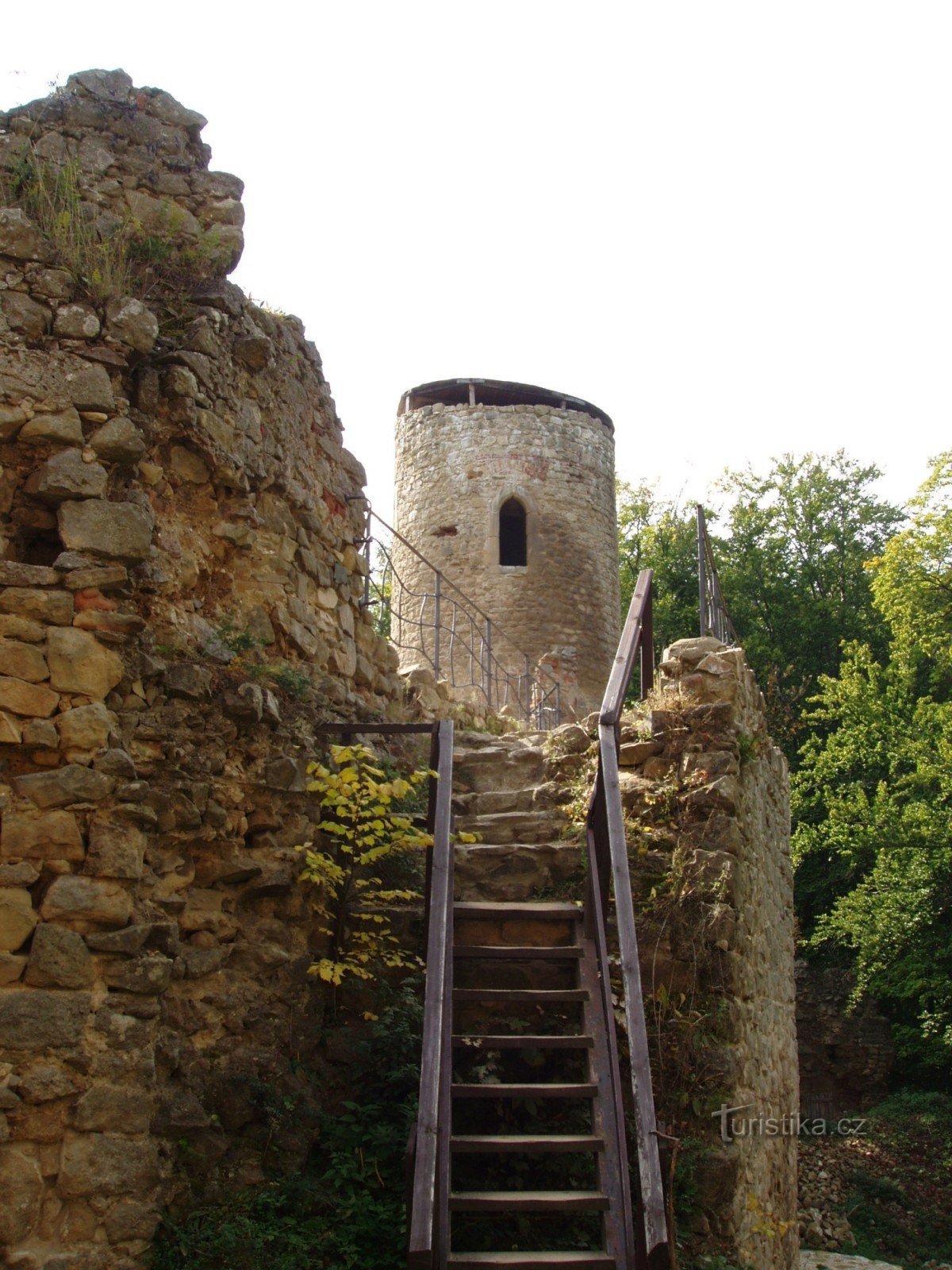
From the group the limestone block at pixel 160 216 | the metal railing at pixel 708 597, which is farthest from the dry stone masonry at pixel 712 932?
the limestone block at pixel 160 216

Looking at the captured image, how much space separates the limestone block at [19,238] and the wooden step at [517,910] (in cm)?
343

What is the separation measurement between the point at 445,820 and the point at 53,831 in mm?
1593

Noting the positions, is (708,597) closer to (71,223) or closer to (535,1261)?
(71,223)

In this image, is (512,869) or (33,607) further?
(512,869)

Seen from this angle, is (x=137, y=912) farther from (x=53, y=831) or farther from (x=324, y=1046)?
(x=324, y=1046)

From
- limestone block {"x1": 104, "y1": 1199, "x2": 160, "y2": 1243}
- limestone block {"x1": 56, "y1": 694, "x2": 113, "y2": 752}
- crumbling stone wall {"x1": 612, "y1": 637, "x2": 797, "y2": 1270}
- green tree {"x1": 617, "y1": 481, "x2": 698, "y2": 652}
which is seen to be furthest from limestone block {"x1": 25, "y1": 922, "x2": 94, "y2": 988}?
green tree {"x1": 617, "y1": 481, "x2": 698, "y2": 652}

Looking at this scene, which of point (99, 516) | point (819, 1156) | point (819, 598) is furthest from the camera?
point (819, 598)

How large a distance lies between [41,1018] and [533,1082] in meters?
2.15

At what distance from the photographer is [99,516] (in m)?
4.73

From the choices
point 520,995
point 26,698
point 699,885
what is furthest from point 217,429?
point 699,885

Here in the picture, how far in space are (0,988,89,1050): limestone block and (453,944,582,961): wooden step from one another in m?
1.78

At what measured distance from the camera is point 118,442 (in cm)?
488

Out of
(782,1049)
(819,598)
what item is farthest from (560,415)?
(782,1049)

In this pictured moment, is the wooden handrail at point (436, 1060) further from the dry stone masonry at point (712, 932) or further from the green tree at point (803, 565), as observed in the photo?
the green tree at point (803, 565)
